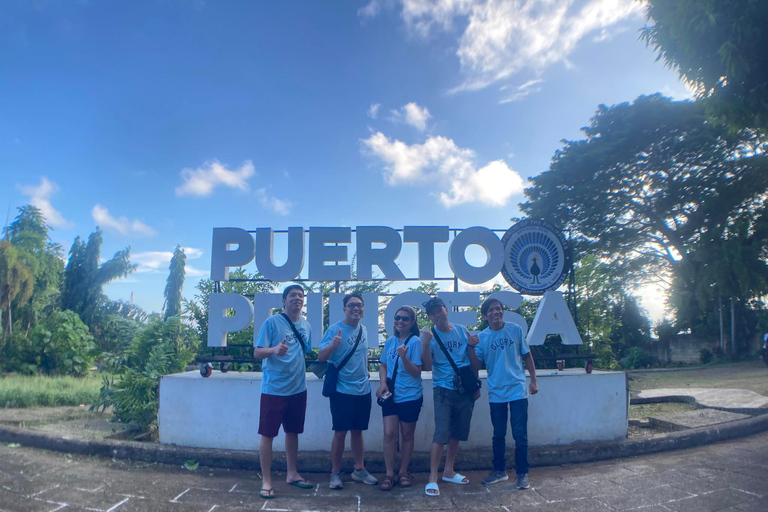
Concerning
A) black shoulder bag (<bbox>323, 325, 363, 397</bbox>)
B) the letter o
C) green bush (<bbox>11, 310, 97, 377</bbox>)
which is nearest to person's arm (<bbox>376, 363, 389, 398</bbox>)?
black shoulder bag (<bbox>323, 325, 363, 397</bbox>)

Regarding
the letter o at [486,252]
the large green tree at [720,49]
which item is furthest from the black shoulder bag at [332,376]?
the large green tree at [720,49]

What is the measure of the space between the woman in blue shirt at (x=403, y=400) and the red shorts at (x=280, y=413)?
0.71 metres

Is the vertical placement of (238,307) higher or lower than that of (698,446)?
higher

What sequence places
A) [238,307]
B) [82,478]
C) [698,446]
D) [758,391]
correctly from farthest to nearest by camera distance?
[758,391] < [238,307] < [698,446] < [82,478]

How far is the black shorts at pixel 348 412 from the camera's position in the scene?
421cm

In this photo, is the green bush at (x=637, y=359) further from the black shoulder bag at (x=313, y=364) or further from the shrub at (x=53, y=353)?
the black shoulder bag at (x=313, y=364)

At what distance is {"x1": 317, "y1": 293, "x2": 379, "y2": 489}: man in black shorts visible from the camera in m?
4.23

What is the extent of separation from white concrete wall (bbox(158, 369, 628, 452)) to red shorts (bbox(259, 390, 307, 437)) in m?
0.88

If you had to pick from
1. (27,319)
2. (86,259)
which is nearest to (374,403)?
(27,319)

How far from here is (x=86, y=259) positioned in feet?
94.1

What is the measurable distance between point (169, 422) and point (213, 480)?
1.19 meters

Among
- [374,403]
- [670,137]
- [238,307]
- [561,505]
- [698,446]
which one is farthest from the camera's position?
[670,137]

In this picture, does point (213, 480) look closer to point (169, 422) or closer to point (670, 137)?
point (169, 422)

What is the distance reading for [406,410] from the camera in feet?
13.8
